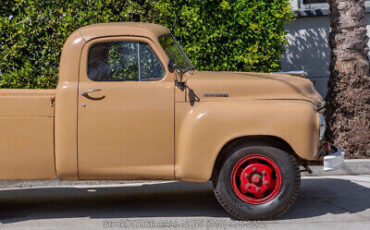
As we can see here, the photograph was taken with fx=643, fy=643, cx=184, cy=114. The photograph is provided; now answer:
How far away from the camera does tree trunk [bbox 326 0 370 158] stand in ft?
31.4

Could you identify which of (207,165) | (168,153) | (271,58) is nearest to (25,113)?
(168,153)

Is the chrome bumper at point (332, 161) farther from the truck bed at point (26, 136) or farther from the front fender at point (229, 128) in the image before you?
the truck bed at point (26, 136)

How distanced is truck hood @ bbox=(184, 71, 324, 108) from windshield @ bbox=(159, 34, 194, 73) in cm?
22

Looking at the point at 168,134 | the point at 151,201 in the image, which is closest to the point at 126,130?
the point at 168,134

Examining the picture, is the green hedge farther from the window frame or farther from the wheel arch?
the wheel arch

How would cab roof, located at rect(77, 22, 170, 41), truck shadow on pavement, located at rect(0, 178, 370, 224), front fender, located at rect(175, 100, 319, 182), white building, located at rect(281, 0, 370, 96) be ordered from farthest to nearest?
white building, located at rect(281, 0, 370, 96) < truck shadow on pavement, located at rect(0, 178, 370, 224) < cab roof, located at rect(77, 22, 170, 41) < front fender, located at rect(175, 100, 319, 182)

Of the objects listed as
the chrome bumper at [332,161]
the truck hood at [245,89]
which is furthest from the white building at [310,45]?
the chrome bumper at [332,161]

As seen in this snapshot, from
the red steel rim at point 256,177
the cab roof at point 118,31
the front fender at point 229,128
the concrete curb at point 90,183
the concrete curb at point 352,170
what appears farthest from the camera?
the concrete curb at point 352,170

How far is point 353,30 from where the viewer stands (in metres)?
9.70

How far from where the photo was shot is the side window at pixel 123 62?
20.8 ft

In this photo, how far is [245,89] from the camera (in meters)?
6.34

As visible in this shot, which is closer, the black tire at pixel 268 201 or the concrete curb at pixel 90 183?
the black tire at pixel 268 201

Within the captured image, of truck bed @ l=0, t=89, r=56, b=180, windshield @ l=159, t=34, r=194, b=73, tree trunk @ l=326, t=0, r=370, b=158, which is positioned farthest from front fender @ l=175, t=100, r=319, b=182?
tree trunk @ l=326, t=0, r=370, b=158

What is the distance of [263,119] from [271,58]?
4369mm
